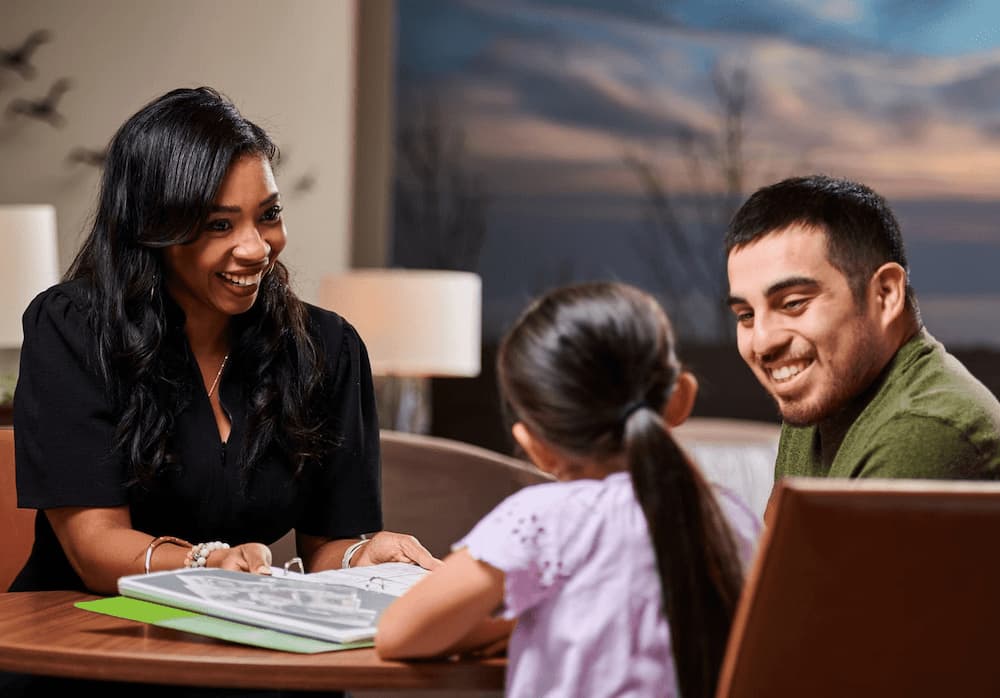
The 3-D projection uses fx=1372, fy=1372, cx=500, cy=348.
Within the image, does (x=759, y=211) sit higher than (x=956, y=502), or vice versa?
(x=759, y=211)

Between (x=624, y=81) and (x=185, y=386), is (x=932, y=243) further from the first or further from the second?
(x=185, y=386)

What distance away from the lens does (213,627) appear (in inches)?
56.9

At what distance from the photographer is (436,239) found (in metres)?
5.65

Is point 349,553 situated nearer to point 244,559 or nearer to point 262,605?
point 244,559

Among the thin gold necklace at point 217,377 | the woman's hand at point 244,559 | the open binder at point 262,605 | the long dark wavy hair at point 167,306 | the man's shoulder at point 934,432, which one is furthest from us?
the thin gold necklace at point 217,377

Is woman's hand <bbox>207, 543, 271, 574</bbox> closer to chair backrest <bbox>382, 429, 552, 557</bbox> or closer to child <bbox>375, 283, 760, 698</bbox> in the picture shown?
child <bbox>375, 283, 760, 698</bbox>

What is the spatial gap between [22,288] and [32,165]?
1138mm

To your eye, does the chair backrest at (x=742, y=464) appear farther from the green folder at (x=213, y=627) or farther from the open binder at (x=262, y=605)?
the green folder at (x=213, y=627)

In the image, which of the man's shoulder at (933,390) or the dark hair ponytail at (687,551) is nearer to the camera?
the dark hair ponytail at (687,551)

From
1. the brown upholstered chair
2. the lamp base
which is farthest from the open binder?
the lamp base

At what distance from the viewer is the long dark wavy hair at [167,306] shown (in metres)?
1.94

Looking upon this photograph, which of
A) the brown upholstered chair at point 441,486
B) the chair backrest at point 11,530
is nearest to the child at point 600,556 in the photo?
the chair backrest at point 11,530

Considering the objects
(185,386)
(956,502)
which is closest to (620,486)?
(956,502)

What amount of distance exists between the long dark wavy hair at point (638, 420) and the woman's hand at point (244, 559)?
1.46 feet
